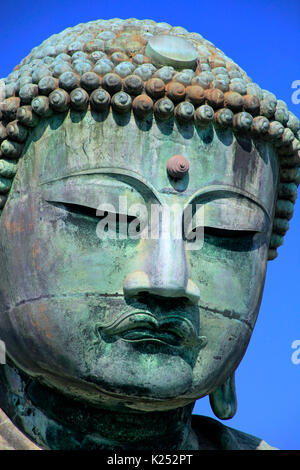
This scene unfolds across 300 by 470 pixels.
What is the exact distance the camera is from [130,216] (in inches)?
337

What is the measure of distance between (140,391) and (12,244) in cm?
144

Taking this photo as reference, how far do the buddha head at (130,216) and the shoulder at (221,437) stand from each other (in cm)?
106

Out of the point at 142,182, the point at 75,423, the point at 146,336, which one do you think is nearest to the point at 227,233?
the point at 142,182

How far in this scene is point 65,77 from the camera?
8.76 meters

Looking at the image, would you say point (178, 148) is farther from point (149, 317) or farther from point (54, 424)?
point (54, 424)

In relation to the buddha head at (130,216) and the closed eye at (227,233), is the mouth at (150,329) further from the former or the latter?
the closed eye at (227,233)

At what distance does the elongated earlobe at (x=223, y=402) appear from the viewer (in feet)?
31.5

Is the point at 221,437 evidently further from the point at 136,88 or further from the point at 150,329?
the point at 136,88

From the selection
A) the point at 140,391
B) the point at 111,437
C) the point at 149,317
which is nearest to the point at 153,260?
the point at 149,317

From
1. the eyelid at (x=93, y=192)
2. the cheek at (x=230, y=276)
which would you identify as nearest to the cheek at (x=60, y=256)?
the eyelid at (x=93, y=192)

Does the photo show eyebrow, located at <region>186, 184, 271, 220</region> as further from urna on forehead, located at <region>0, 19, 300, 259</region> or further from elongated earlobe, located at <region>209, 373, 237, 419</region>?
elongated earlobe, located at <region>209, 373, 237, 419</region>

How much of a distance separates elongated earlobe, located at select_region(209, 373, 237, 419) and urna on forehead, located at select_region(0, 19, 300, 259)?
6.21 ft

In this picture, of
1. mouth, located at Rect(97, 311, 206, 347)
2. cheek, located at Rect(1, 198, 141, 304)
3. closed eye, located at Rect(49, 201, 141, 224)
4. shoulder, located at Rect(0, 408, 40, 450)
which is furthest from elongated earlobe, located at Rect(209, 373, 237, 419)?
closed eye, located at Rect(49, 201, 141, 224)

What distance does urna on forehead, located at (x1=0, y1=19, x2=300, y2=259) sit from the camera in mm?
8734
